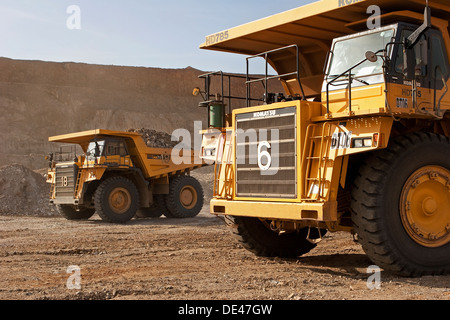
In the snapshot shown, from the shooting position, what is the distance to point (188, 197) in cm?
2027

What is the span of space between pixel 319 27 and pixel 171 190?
41.5 ft

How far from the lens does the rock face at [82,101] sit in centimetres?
5059

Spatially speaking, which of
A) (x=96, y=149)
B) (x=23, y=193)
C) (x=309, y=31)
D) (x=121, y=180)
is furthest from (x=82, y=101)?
(x=309, y=31)

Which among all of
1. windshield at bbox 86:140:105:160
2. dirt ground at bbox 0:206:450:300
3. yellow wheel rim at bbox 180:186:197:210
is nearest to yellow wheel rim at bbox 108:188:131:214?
windshield at bbox 86:140:105:160

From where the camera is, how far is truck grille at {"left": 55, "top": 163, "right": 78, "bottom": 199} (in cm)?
1809

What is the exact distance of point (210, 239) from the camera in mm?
11391

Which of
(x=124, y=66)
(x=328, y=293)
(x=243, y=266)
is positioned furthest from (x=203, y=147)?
(x=124, y=66)

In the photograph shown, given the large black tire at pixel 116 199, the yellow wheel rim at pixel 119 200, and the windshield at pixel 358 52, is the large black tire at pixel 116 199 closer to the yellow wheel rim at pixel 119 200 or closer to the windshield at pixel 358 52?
the yellow wheel rim at pixel 119 200

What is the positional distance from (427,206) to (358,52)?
6.65 feet

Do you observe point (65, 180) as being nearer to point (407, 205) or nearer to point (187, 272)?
point (187, 272)

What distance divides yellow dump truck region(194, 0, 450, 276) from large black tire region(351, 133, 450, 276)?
0.01 metres

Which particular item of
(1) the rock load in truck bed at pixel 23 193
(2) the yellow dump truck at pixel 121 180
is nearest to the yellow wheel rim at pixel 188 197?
(2) the yellow dump truck at pixel 121 180

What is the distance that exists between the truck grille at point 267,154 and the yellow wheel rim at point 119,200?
34.1 ft
